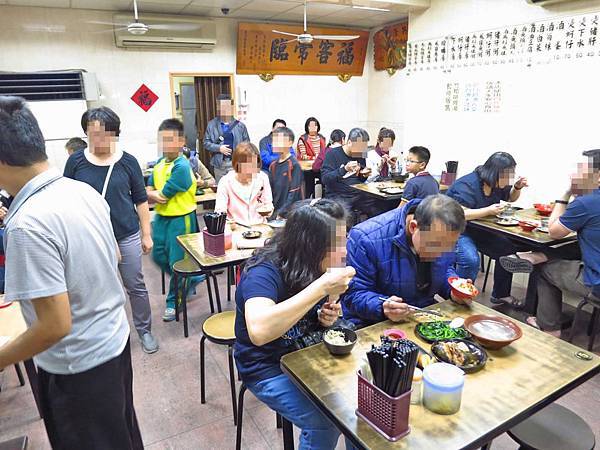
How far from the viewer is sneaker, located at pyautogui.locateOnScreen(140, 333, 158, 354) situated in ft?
9.89

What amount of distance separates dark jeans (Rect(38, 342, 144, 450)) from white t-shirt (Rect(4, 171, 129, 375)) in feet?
0.15

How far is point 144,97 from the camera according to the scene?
20.4 ft

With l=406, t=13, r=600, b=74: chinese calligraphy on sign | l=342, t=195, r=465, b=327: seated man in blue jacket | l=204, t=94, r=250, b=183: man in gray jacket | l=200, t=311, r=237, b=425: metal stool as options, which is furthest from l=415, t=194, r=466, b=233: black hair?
l=204, t=94, r=250, b=183: man in gray jacket

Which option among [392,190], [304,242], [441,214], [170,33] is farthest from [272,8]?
[304,242]

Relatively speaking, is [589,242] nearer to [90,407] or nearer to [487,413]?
[487,413]

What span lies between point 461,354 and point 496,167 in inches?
89.8

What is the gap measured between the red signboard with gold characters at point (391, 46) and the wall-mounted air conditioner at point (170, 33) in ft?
9.11

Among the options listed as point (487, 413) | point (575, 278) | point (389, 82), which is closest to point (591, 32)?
point (575, 278)

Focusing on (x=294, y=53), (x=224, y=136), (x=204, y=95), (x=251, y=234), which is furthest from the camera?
(x=294, y=53)

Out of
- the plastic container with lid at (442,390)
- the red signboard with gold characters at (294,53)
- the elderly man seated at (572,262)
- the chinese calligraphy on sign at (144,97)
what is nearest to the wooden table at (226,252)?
the plastic container with lid at (442,390)

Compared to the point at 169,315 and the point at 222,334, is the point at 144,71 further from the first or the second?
the point at 222,334

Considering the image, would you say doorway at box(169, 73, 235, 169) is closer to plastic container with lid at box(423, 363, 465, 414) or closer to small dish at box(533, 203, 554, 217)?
small dish at box(533, 203, 554, 217)

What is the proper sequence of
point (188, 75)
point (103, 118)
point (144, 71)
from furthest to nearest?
point (188, 75)
point (144, 71)
point (103, 118)

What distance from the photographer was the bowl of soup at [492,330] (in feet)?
5.13
